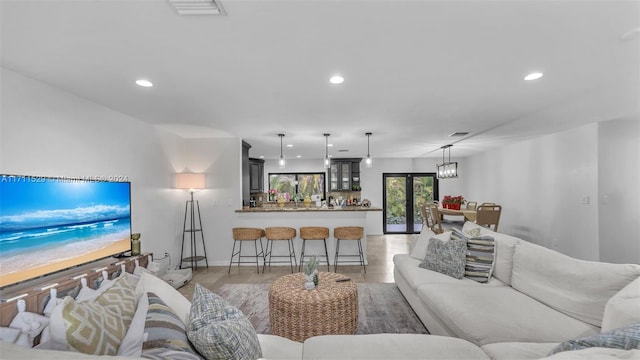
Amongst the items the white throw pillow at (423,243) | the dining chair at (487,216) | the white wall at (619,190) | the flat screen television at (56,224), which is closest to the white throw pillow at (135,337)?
the flat screen television at (56,224)

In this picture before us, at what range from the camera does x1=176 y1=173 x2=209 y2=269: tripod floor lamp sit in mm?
4891

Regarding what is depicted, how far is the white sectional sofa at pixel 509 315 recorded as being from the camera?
158 cm

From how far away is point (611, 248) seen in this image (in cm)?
438

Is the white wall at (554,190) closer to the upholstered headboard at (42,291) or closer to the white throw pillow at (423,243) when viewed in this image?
the white throw pillow at (423,243)

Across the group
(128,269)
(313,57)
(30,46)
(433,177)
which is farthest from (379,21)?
(433,177)

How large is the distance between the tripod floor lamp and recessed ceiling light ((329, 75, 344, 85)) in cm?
334

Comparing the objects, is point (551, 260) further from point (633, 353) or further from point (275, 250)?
point (275, 250)

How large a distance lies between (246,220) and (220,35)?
403 cm

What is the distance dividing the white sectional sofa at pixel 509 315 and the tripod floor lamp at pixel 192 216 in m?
3.33

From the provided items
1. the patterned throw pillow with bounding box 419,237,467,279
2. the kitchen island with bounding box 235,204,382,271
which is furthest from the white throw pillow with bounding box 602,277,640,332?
the kitchen island with bounding box 235,204,382,271

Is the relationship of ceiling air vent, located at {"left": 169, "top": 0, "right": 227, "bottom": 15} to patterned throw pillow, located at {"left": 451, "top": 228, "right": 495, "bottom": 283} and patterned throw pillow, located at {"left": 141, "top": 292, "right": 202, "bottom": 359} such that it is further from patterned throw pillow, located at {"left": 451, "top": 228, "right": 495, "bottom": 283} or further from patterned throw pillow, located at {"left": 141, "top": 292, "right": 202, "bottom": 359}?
patterned throw pillow, located at {"left": 451, "top": 228, "right": 495, "bottom": 283}

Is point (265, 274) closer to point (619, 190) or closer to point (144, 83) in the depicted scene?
point (144, 83)

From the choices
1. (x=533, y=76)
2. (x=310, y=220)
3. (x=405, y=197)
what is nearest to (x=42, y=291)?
(x=310, y=220)

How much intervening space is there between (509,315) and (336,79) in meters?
2.33
